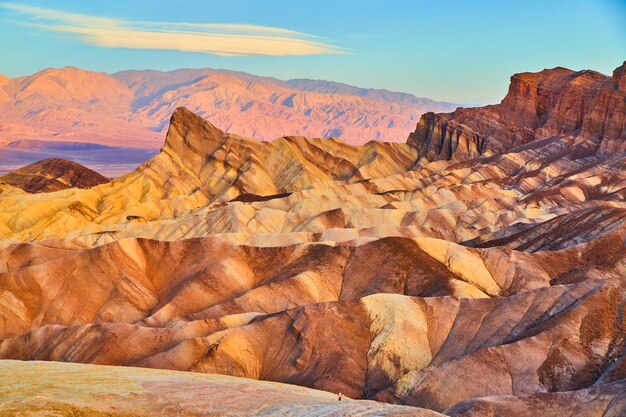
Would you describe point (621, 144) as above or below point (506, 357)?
above

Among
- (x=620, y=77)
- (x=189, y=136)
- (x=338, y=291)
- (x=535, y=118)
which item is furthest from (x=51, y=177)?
(x=620, y=77)

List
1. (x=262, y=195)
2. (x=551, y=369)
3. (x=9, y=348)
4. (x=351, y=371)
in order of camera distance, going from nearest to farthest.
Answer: (x=551, y=369)
(x=351, y=371)
(x=9, y=348)
(x=262, y=195)

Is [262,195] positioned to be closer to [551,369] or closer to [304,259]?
[304,259]

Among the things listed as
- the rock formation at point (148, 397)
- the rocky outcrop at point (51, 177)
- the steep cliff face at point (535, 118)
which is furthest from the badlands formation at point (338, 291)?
the rocky outcrop at point (51, 177)

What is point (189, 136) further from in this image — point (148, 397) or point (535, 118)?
point (148, 397)

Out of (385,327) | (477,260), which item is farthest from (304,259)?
(385,327)

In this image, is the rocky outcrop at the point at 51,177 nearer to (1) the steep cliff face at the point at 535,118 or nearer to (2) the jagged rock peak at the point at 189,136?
(2) the jagged rock peak at the point at 189,136
